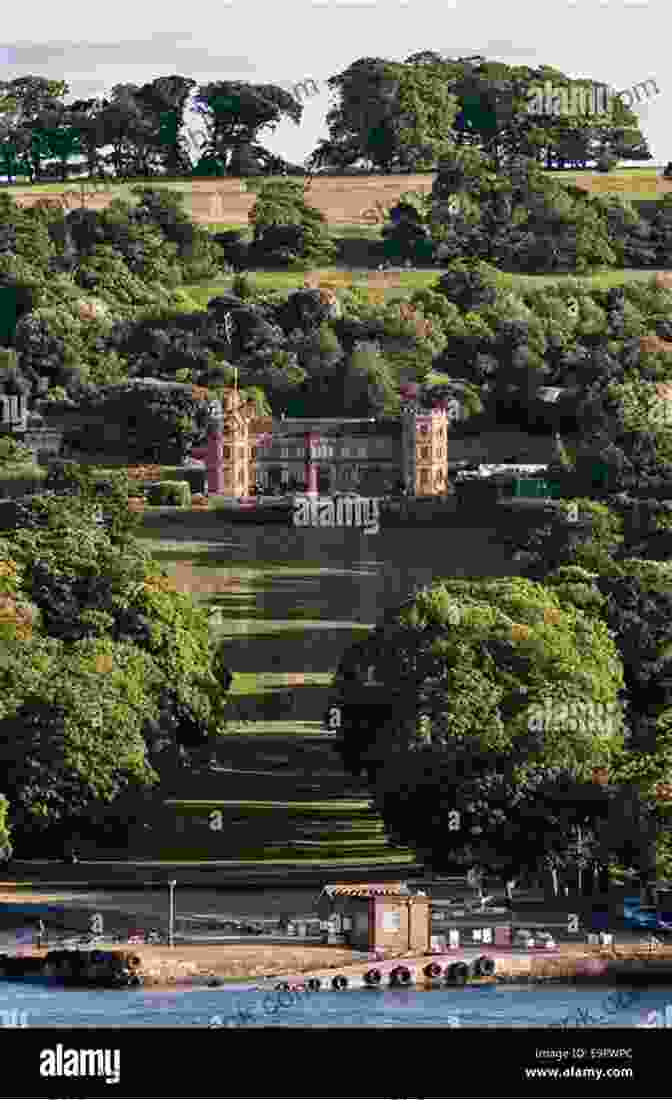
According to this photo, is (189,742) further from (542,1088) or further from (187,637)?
(542,1088)

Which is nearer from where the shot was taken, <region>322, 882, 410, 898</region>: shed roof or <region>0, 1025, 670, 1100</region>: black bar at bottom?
<region>0, 1025, 670, 1100</region>: black bar at bottom

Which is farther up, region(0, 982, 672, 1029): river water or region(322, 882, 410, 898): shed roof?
region(322, 882, 410, 898): shed roof

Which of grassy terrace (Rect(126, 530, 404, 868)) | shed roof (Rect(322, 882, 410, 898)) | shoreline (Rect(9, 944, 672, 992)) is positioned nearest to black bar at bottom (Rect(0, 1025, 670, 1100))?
shoreline (Rect(9, 944, 672, 992))

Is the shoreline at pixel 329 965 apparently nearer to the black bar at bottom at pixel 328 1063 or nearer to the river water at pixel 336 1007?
the river water at pixel 336 1007

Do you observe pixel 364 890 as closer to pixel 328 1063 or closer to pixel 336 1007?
pixel 336 1007

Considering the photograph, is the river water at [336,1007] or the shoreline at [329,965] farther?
the shoreline at [329,965]

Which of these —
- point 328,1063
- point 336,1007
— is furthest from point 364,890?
point 328,1063

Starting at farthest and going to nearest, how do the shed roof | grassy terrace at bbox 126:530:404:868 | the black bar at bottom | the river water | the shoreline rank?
grassy terrace at bbox 126:530:404:868 < the shed roof < the shoreline < the river water < the black bar at bottom

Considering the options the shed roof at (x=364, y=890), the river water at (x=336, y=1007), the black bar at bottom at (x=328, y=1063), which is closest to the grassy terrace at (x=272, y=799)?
the shed roof at (x=364, y=890)

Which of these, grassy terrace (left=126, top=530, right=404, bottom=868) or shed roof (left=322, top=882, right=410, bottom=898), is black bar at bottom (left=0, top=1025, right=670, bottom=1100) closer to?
shed roof (left=322, top=882, right=410, bottom=898)
